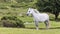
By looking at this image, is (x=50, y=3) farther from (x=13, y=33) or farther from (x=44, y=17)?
(x=13, y=33)

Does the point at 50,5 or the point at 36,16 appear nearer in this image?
the point at 36,16

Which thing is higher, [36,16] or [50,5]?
[36,16]

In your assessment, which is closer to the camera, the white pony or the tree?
the white pony

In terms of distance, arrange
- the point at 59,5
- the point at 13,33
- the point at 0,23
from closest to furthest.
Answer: the point at 13,33
the point at 0,23
the point at 59,5

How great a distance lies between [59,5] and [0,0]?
58566 mm

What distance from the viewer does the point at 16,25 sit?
95.4ft

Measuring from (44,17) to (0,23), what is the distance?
790 centimetres

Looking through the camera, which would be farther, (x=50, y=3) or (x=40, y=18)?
(x=50, y=3)

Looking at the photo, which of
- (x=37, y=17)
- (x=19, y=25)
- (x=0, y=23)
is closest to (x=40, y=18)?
(x=37, y=17)

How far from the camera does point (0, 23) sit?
102ft

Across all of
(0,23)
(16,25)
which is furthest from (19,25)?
(0,23)

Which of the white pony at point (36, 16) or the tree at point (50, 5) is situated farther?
the tree at point (50, 5)

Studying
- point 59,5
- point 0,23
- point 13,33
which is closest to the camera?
point 13,33

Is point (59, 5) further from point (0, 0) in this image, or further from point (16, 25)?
point (0, 0)
